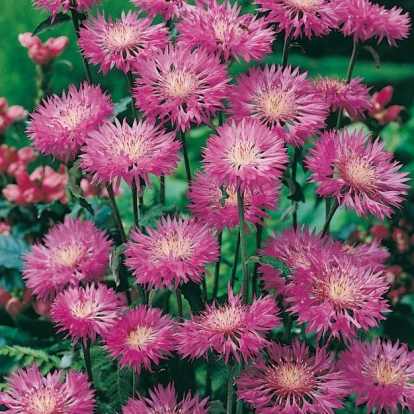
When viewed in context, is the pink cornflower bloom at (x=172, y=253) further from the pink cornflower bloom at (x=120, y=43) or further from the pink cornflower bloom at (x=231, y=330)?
the pink cornflower bloom at (x=120, y=43)

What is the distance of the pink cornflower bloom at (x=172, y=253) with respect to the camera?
28.0 inches

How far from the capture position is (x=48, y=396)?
0.74 m

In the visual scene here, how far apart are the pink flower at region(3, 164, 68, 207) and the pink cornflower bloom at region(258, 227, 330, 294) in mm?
454

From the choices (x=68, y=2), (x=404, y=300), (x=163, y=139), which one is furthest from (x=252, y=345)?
(x=404, y=300)

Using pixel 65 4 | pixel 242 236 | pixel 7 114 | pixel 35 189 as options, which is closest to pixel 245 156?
pixel 242 236

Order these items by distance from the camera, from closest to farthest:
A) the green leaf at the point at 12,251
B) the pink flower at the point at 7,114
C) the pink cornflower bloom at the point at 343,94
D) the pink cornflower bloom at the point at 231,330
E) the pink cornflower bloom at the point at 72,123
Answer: the pink cornflower bloom at the point at 231,330
the pink cornflower bloom at the point at 72,123
the pink cornflower bloom at the point at 343,94
the green leaf at the point at 12,251
the pink flower at the point at 7,114

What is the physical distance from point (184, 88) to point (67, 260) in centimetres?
24

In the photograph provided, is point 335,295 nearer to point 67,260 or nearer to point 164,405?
point 164,405

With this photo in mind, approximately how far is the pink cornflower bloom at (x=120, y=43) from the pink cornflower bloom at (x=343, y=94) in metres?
0.20

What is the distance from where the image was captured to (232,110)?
0.78m

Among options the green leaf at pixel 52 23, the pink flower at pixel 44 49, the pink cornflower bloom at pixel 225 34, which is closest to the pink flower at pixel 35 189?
the pink flower at pixel 44 49

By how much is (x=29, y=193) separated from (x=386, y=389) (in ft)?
2.03

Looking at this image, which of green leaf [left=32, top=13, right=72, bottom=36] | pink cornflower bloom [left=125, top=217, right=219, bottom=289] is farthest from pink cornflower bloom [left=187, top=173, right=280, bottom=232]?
green leaf [left=32, top=13, right=72, bottom=36]

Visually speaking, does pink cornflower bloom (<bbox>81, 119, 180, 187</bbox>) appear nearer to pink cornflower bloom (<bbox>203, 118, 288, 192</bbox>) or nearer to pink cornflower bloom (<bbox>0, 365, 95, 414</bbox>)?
pink cornflower bloom (<bbox>203, 118, 288, 192</bbox>)
